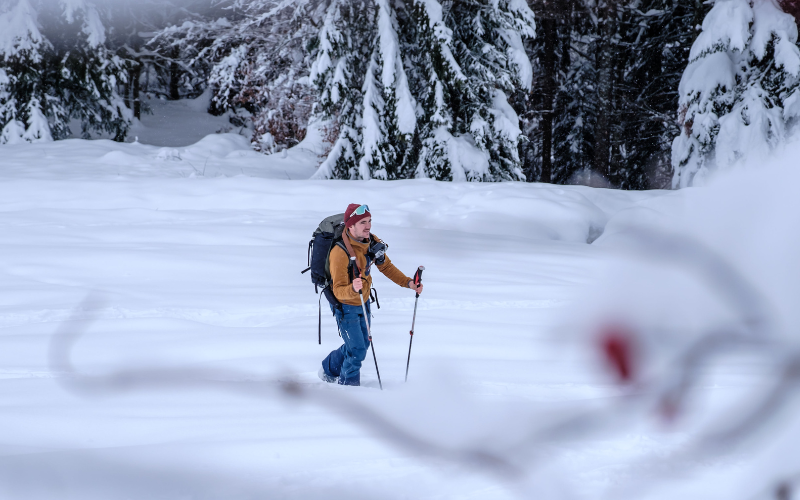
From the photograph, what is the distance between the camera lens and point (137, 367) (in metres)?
Answer: 0.56

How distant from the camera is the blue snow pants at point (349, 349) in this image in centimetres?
430

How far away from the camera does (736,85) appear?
12250mm

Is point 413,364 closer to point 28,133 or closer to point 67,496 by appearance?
point 67,496

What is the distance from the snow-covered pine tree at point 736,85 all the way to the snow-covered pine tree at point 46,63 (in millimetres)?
14795

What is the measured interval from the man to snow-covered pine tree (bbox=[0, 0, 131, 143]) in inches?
598

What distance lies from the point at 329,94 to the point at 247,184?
261 cm

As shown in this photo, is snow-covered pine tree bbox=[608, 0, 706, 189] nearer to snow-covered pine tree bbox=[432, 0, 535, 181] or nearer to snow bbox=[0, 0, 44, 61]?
snow-covered pine tree bbox=[432, 0, 535, 181]

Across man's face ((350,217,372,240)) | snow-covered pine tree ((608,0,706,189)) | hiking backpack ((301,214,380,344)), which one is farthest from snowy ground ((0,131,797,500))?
snow-covered pine tree ((608,0,706,189))

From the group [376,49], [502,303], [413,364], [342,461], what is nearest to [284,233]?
[502,303]

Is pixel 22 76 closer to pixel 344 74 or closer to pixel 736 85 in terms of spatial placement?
pixel 344 74

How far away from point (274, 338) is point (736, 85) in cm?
1130

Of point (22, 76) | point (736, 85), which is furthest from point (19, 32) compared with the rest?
point (736, 85)

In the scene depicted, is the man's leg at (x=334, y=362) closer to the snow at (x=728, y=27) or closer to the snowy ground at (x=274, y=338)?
the snowy ground at (x=274, y=338)

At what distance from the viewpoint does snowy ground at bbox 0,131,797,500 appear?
2.17ft
